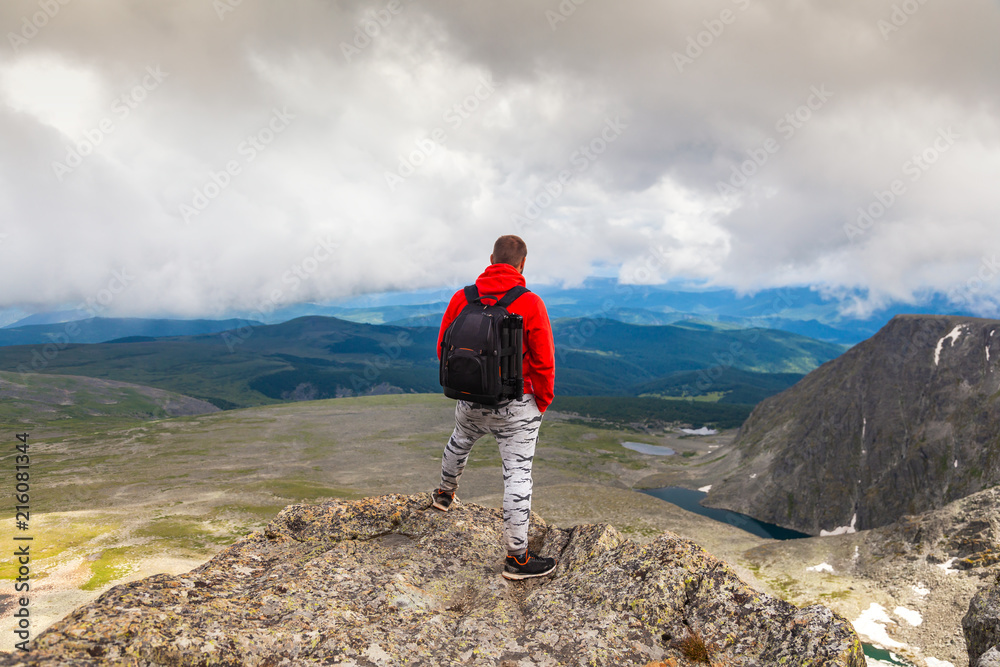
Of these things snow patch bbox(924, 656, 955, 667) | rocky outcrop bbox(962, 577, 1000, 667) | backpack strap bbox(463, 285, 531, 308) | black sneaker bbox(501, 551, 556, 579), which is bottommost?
snow patch bbox(924, 656, 955, 667)

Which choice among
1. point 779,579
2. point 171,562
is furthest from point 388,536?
point 779,579

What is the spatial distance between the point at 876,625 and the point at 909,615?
13.5 ft

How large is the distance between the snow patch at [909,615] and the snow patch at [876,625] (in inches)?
48.7

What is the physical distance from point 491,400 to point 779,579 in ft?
265

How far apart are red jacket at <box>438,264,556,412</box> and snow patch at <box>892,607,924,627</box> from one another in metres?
71.4

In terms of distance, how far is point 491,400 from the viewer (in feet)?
31.2

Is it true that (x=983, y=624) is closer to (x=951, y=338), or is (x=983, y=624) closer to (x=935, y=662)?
(x=935, y=662)

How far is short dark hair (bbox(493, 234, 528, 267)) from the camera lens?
10500 millimetres

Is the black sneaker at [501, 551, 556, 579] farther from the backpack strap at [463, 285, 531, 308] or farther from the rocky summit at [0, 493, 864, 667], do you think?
the backpack strap at [463, 285, 531, 308]

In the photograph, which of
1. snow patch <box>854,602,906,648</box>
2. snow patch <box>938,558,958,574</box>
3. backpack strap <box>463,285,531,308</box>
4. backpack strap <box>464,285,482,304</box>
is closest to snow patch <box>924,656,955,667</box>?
snow patch <box>854,602,906,648</box>

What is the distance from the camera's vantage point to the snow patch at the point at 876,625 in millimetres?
51434

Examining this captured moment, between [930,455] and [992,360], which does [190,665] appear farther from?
[992,360]

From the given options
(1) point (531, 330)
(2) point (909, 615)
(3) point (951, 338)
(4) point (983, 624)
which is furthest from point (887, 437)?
(1) point (531, 330)

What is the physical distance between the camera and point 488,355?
941 centimetres
